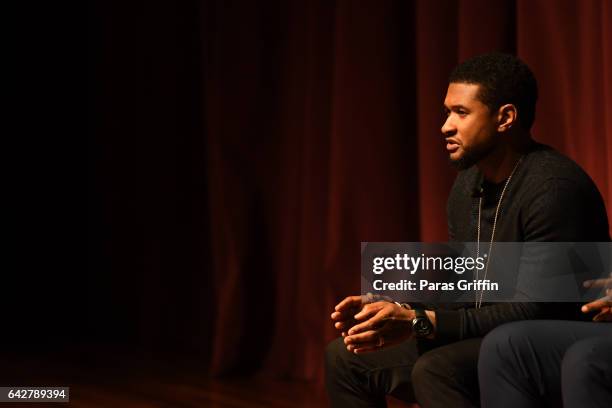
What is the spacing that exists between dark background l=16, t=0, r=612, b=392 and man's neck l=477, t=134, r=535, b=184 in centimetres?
55

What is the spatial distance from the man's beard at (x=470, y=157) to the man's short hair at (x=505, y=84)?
3.3 inches

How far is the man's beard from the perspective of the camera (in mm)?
1787

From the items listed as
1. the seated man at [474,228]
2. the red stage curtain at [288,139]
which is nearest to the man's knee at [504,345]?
the seated man at [474,228]

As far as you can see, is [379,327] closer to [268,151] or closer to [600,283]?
[600,283]

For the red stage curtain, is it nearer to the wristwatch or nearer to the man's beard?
the man's beard

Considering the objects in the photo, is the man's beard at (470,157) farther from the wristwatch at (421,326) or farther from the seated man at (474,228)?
the wristwatch at (421,326)

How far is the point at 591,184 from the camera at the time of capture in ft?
5.44

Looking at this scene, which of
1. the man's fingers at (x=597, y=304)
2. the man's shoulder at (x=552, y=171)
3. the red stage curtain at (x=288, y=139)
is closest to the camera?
the man's fingers at (x=597, y=304)

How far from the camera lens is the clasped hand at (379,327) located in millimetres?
1625

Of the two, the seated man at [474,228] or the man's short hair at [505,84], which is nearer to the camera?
the seated man at [474,228]

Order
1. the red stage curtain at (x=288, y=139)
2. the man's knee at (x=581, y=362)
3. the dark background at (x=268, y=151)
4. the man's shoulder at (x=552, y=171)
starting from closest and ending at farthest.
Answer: the man's knee at (x=581, y=362) < the man's shoulder at (x=552, y=171) < the red stage curtain at (x=288, y=139) < the dark background at (x=268, y=151)

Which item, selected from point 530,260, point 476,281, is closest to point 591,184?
point 530,260

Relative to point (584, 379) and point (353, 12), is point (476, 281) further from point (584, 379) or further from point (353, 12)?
point (353, 12)

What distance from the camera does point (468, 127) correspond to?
1.79m
